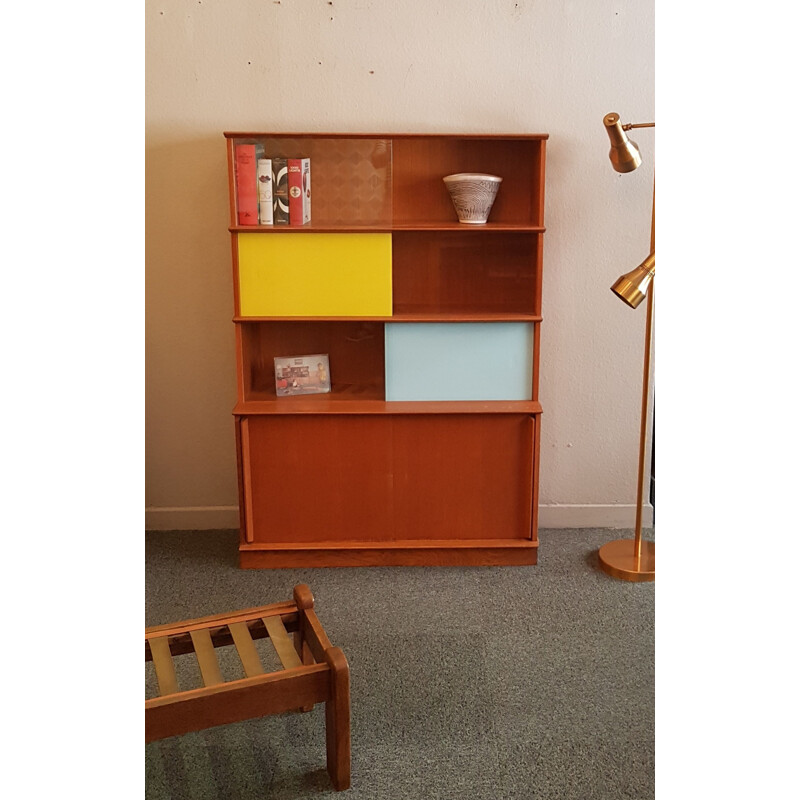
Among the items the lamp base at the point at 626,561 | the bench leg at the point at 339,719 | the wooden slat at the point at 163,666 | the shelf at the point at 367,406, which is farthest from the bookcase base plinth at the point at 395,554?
the bench leg at the point at 339,719

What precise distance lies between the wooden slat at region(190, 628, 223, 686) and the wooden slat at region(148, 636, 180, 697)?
6 cm

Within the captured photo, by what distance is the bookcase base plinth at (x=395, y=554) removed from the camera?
3107 mm

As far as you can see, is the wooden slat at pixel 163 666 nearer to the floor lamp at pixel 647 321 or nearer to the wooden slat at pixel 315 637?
the wooden slat at pixel 315 637

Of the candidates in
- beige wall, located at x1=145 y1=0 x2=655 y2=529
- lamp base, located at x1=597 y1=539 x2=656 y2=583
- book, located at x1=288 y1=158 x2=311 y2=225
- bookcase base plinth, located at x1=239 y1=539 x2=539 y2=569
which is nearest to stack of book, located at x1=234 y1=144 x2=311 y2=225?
book, located at x1=288 y1=158 x2=311 y2=225

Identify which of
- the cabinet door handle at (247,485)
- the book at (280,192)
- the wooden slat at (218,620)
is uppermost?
the book at (280,192)

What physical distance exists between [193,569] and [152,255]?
4.30 ft

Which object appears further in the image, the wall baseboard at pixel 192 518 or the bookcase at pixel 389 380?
the wall baseboard at pixel 192 518

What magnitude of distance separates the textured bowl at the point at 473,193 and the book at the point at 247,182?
75 centimetres

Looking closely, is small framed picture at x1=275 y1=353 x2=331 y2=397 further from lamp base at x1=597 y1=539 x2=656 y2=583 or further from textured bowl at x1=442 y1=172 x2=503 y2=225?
lamp base at x1=597 y1=539 x2=656 y2=583

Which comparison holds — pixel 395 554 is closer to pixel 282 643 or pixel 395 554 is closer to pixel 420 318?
pixel 420 318
